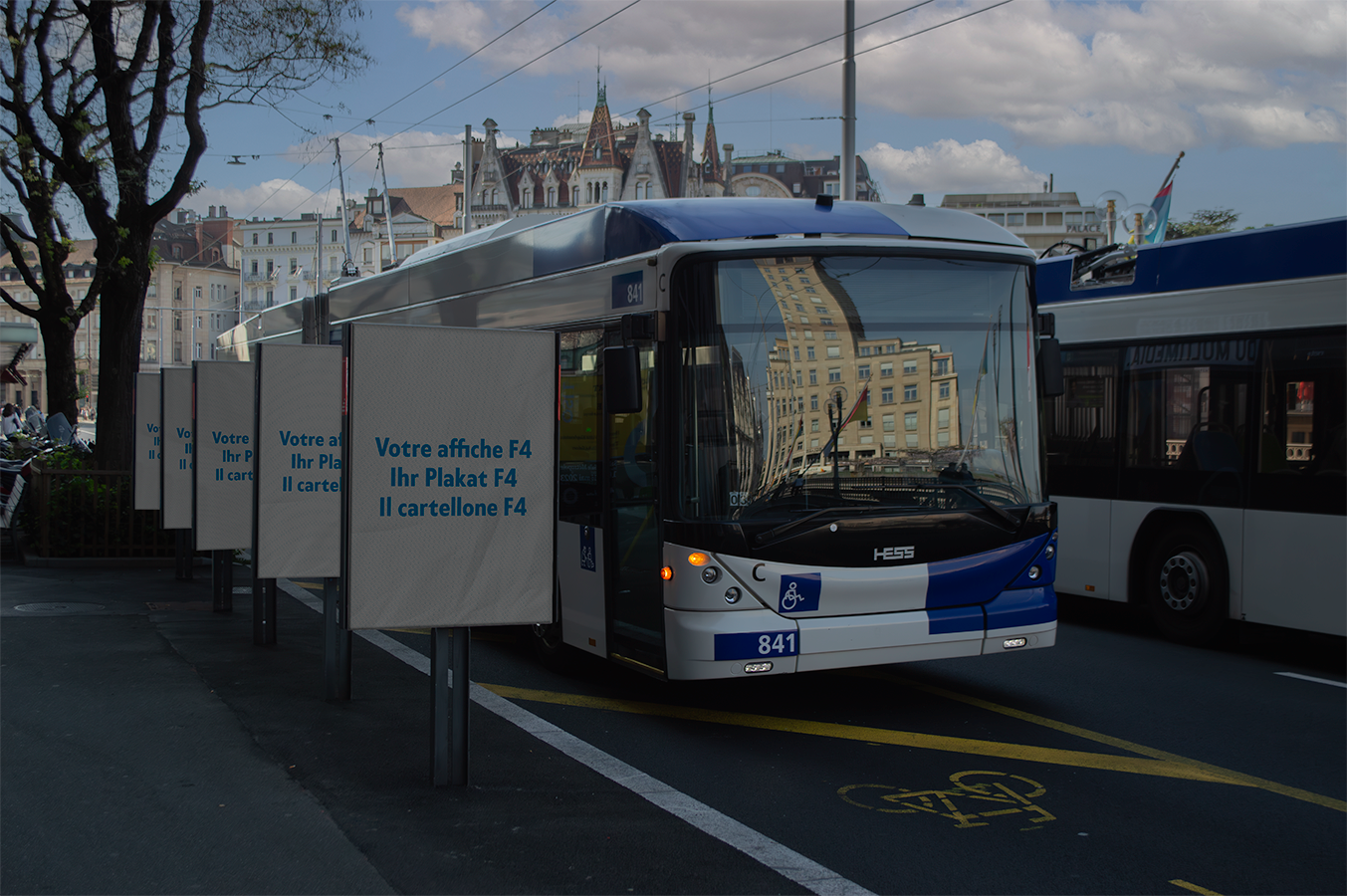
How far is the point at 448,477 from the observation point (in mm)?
5504

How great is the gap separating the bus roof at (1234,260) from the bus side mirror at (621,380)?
532 cm

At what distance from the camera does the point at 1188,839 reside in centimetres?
510

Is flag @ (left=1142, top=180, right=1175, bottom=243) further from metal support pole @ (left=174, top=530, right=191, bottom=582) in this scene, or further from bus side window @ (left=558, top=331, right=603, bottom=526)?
metal support pole @ (left=174, top=530, right=191, bottom=582)

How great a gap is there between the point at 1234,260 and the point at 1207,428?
129 cm

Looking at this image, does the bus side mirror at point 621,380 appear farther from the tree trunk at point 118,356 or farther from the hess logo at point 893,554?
the tree trunk at point 118,356

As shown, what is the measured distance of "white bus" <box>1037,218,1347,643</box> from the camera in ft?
29.0

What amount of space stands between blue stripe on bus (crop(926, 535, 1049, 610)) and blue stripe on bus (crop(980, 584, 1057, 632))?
67mm

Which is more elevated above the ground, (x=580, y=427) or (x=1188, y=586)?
(x=580, y=427)

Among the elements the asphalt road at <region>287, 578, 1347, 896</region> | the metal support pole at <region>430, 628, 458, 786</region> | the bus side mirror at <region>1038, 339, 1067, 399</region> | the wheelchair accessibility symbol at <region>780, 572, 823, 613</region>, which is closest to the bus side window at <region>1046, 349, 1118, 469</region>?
the asphalt road at <region>287, 578, 1347, 896</region>

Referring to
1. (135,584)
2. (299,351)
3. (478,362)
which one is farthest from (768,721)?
(135,584)

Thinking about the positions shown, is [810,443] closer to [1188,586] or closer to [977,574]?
[977,574]

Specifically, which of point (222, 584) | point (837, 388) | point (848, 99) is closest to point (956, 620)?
point (837, 388)

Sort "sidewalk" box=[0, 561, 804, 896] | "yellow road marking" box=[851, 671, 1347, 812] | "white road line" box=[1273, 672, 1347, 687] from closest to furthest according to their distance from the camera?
1. "sidewalk" box=[0, 561, 804, 896]
2. "yellow road marking" box=[851, 671, 1347, 812]
3. "white road line" box=[1273, 672, 1347, 687]

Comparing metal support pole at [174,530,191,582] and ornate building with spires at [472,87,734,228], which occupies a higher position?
ornate building with spires at [472,87,734,228]
